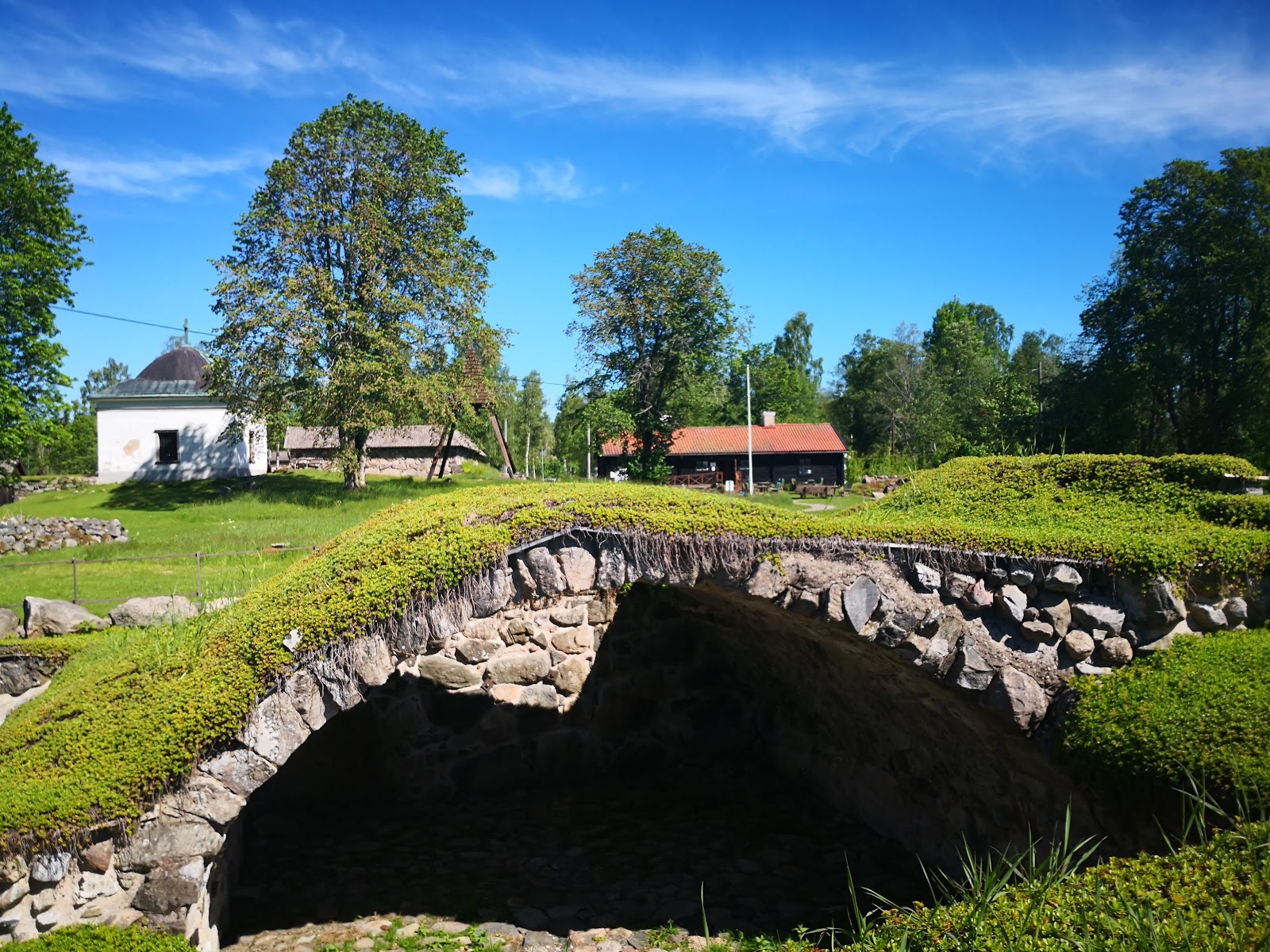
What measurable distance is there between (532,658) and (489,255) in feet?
74.2

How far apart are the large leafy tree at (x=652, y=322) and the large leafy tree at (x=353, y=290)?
792 centimetres

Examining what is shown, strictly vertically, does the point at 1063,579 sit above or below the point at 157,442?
below

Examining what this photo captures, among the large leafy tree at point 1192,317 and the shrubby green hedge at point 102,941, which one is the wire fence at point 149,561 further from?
the large leafy tree at point 1192,317

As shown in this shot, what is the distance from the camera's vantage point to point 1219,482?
22.2 ft

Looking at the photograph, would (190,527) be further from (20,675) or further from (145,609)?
(20,675)

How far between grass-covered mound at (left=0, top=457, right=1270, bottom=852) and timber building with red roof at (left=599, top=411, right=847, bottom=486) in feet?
107

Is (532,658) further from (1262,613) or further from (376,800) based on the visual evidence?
(1262,613)

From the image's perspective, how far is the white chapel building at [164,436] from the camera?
3144 centimetres

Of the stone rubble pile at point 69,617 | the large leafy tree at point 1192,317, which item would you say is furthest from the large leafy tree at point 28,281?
the large leafy tree at point 1192,317

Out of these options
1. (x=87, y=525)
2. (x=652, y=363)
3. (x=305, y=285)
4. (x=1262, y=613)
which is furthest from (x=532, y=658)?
(x=652, y=363)

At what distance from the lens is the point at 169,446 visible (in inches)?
1257

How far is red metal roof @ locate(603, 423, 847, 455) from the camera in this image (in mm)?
39844

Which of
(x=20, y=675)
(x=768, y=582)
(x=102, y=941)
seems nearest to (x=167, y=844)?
(x=102, y=941)

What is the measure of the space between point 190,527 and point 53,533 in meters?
2.98
